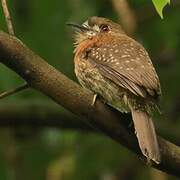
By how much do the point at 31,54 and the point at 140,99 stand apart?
810mm

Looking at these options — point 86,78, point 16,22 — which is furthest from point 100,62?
point 16,22

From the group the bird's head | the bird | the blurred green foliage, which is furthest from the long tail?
the blurred green foliage

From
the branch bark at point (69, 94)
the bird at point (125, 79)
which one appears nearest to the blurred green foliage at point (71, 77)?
the bird at point (125, 79)

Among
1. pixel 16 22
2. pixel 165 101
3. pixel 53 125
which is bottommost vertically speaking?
pixel 165 101

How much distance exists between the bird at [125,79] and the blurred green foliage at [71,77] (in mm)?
913

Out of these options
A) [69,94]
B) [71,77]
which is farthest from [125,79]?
[71,77]

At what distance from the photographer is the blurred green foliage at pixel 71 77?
576 cm

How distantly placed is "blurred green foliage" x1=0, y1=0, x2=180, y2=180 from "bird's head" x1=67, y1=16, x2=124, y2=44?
1.96 feet

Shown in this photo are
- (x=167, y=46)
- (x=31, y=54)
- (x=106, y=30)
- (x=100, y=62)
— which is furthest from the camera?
(x=167, y=46)

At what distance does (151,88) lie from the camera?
4184mm

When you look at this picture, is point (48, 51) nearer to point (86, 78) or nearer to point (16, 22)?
point (16, 22)

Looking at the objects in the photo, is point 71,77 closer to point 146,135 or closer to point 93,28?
point 93,28

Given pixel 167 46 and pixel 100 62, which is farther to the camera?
pixel 167 46

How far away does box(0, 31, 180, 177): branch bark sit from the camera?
11.9 ft
